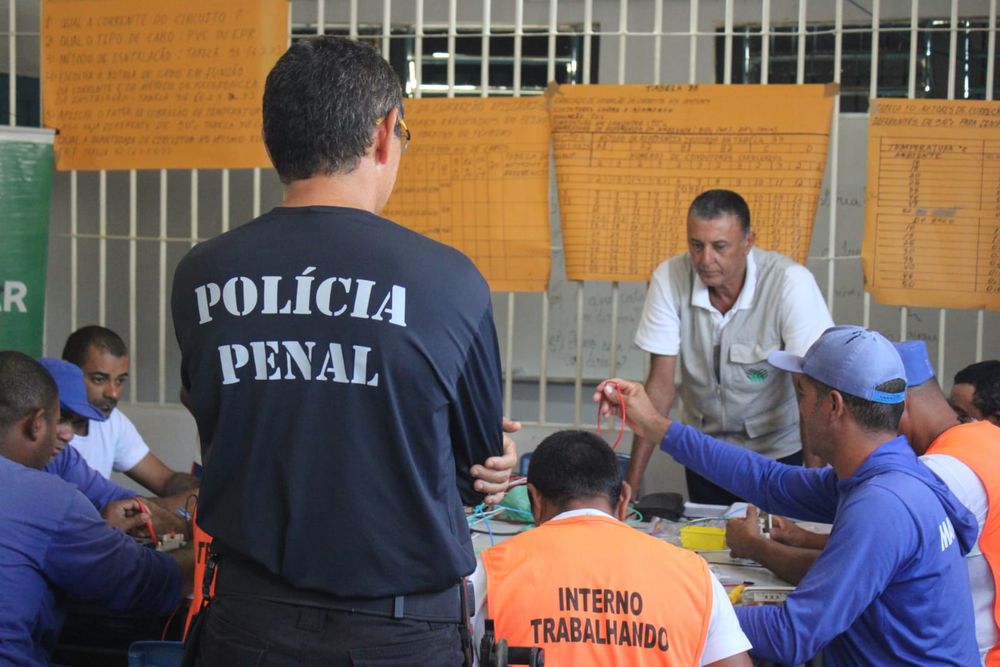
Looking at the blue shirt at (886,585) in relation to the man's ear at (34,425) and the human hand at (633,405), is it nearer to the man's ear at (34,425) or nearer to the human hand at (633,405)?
the human hand at (633,405)

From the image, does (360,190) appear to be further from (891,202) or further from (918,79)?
(918,79)

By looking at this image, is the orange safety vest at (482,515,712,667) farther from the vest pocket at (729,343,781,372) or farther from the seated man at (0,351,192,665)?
the vest pocket at (729,343,781,372)

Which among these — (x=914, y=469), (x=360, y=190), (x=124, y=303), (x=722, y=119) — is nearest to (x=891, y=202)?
(x=722, y=119)

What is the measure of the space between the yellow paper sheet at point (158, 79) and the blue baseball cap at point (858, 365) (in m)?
3.21

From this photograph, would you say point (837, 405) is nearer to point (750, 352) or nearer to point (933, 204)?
point (750, 352)

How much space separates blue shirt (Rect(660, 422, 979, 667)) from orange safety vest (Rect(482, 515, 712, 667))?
0.96 ft

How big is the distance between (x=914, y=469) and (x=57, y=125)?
4.39m

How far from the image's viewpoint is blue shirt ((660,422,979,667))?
231 cm

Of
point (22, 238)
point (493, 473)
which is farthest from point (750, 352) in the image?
point (22, 238)

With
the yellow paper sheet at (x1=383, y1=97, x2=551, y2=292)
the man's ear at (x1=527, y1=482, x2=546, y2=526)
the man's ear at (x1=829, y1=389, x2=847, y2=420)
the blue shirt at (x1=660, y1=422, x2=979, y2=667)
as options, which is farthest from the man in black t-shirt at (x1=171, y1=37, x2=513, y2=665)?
the yellow paper sheet at (x1=383, y1=97, x2=551, y2=292)

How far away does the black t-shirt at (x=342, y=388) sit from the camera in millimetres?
1493

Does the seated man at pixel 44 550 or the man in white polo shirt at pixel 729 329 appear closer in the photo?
the seated man at pixel 44 550

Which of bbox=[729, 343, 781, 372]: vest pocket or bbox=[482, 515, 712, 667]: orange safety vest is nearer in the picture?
bbox=[482, 515, 712, 667]: orange safety vest

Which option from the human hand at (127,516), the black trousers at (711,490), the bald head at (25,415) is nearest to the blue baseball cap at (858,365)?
the black trousers at (711,490)
